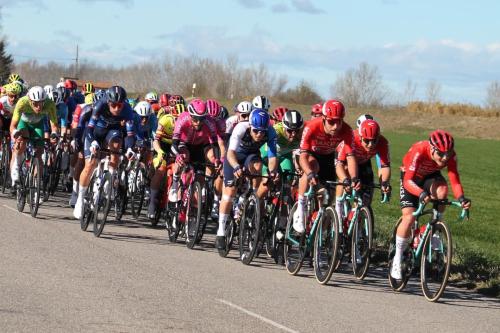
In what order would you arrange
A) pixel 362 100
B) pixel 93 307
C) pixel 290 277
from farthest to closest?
pixel 362 100 < pixel 290 277 < pixel 93 307

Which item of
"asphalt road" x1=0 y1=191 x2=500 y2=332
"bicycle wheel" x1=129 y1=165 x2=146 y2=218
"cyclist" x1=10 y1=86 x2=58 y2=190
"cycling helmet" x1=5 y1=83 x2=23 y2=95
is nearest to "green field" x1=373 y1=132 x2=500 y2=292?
"asphalt road" x1=0 y1=191 x2=500 y2=332

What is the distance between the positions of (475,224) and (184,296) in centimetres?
1261

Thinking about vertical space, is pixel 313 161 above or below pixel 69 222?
above

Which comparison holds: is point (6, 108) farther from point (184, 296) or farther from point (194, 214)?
point (184, 296)

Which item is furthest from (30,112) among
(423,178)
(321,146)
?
(423,178)

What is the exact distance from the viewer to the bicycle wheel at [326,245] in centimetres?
1091

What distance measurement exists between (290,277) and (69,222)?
492 centimetres

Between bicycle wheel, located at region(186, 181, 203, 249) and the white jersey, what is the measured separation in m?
6.40

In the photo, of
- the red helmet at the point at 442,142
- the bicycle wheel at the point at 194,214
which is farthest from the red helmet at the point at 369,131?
the bicycle wheel at the point at 194,214

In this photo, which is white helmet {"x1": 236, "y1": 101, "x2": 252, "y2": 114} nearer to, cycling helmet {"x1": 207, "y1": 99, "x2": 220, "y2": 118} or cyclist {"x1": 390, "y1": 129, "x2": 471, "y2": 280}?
cycling helmet {"x1": 207, "y1": 99, "x2": 220, "y2": 118}

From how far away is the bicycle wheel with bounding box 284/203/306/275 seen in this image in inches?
461

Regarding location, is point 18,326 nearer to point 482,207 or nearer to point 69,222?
point 69,222

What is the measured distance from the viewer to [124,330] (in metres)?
7.73

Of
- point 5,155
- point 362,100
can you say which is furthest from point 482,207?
point 362,100
